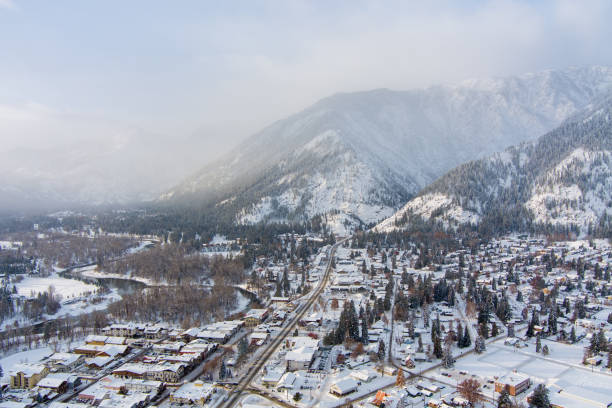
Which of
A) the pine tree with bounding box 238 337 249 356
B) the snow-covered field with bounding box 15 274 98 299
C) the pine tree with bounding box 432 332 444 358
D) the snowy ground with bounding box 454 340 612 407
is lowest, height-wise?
the snowy ground with bounding box 454 340 612 407

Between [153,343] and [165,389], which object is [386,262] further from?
[165,389]

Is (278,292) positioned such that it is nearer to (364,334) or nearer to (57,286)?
(364,334)

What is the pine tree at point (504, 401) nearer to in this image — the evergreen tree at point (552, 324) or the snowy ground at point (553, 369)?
the snowy ground at point (553, 369)

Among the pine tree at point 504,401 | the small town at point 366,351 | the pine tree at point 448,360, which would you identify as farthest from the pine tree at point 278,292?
the pine tree at point 504,401

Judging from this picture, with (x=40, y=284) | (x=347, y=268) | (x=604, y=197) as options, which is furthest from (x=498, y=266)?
(x=40, y=284)

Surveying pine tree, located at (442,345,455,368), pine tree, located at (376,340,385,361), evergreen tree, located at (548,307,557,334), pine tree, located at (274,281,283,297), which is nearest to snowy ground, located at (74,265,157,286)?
pine tree, located at (274,281,283,297)

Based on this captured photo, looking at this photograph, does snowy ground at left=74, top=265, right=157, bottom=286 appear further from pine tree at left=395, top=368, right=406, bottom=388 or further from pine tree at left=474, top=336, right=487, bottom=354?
pine tree at left=474, top=336, right=487, bottom=354
